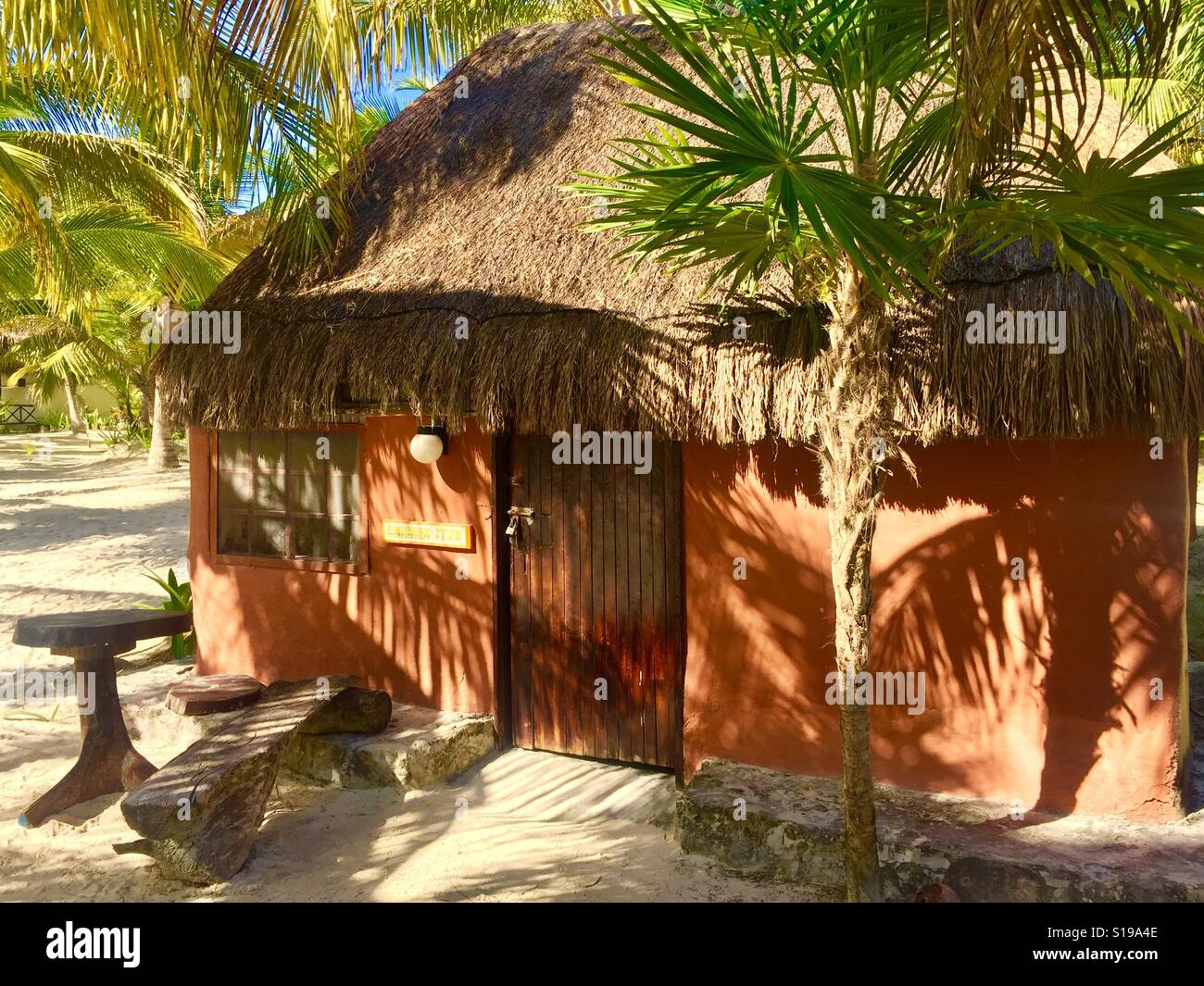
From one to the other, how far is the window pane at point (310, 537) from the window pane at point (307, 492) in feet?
0.22

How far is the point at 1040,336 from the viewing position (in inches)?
150

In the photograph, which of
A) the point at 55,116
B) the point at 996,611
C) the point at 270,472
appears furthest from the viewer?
the point at 55,116

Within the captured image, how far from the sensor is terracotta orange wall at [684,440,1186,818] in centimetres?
396

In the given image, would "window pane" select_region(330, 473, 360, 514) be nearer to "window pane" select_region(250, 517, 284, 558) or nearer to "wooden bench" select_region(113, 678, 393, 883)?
"window pane" select_region(250, 517, 284, 558)

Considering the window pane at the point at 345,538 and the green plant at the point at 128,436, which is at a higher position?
the green plant at the point at 128,436

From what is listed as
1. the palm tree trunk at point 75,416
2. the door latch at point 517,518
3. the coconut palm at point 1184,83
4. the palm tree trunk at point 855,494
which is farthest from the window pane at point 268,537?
the palm tree trunk at point 75,416

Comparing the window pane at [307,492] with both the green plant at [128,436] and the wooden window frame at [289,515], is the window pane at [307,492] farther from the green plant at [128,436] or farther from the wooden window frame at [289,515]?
the green plant at [128,436]

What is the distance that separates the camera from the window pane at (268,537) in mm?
6090

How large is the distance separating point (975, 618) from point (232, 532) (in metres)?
4.75

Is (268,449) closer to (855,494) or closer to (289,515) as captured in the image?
(289,515)

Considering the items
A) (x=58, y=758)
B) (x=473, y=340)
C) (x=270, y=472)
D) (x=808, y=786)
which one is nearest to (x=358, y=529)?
(x=270, y=472)

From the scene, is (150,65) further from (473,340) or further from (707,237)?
(707,237)

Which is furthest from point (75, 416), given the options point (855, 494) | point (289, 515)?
point (855, 494)
